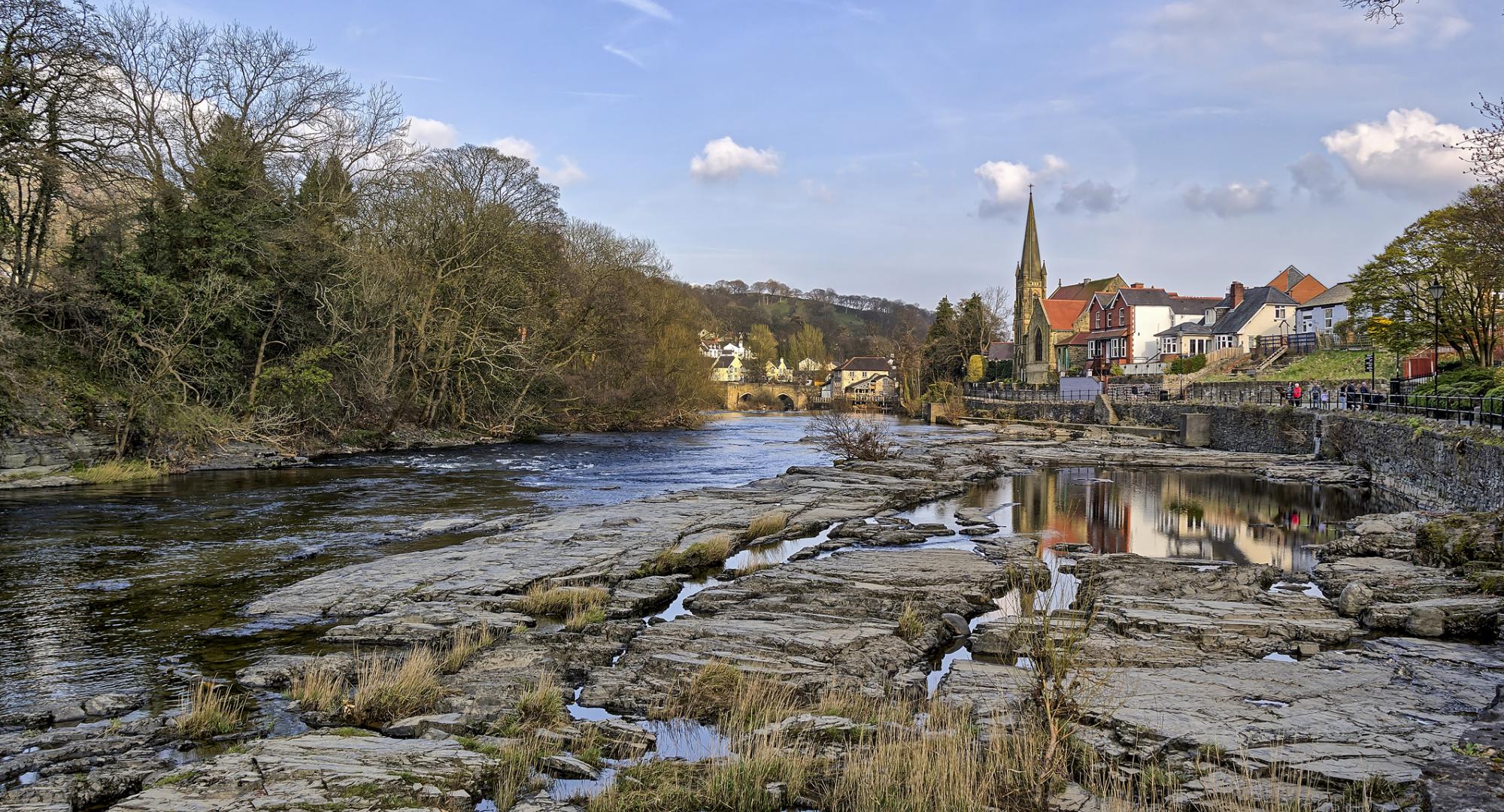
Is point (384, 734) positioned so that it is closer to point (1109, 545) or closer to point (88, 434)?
point (1109, 545)

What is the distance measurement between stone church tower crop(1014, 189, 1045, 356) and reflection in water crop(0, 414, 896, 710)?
71.5m

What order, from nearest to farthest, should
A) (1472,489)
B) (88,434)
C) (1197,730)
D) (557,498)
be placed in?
(1197,730) < (1472,489) < (557,498) < (88,434)

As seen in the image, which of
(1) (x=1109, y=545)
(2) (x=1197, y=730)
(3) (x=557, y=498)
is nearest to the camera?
(2) (x=1197, y=730)

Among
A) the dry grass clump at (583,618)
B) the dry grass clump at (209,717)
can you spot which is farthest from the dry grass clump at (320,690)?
the dry grass clump at (583,618)

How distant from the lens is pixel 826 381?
154250mm

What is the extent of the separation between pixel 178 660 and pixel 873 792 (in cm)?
816

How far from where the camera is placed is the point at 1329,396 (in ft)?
130

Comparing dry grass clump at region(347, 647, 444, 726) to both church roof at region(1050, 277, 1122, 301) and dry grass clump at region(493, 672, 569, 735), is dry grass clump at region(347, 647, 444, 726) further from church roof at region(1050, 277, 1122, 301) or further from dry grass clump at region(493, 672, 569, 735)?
church roof at region(1050, 277, 1122, 301)

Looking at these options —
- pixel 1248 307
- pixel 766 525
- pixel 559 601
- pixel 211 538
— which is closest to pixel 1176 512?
pixel 766 525

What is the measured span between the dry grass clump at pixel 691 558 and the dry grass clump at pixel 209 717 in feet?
23.5

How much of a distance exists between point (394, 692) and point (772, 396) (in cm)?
11601

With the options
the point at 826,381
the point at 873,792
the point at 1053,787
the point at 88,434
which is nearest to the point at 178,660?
the point at 873,792

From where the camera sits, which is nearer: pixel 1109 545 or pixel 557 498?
pixel 1109 545

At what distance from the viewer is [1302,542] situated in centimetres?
1858
